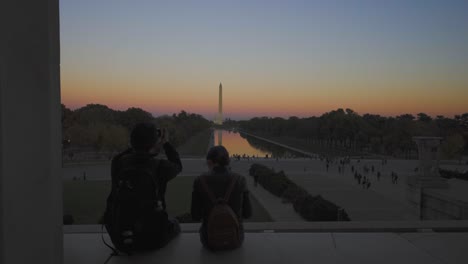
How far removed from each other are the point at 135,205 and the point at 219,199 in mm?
648

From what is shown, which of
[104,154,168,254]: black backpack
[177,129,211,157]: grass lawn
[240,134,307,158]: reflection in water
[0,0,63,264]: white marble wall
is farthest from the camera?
[240,134,307,158]: reflection in water

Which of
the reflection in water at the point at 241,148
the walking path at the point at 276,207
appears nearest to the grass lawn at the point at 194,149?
the reflection in water at the point at 241,148

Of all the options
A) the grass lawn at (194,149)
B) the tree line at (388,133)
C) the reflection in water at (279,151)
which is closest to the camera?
the grass lawn at (194,149)

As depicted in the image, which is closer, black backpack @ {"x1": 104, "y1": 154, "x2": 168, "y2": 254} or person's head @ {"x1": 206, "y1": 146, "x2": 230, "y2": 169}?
black backpack @ {"x1": 104, "y1": 154, "x2": 168, "y2": 254}

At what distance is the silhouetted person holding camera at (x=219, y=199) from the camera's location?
2982 millimetres

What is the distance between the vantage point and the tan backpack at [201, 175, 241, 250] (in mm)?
2975

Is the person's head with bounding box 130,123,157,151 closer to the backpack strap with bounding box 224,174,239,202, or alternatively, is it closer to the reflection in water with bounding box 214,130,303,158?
the backpack strap with bounding box 224,174,239,202

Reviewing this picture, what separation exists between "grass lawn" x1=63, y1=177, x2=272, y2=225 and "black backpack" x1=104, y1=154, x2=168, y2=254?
28.9 ft

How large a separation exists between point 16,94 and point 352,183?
22911 mm

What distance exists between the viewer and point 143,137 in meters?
2.81

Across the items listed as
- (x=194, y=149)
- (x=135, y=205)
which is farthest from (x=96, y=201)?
(x=194, y=149)

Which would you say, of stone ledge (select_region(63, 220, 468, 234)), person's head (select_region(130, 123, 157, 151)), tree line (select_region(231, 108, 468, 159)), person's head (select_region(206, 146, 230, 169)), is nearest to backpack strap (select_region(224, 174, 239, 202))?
person's head (select_region(206, 146, 230, 169))

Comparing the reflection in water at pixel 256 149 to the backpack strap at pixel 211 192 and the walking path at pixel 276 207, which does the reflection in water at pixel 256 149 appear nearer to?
the walking path at pixel 276 207

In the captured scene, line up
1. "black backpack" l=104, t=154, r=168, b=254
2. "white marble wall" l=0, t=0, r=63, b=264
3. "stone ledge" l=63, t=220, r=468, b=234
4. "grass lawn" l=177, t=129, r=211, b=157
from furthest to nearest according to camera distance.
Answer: "grass lawn" l=177, t=129, r=211, b=157
"stone ledge" l=63, t=220, r=468, b=234
"black backpack" l=104, t=154, r=168, b=254
"white marble wall" l=0, t=0, r=63, b=264
